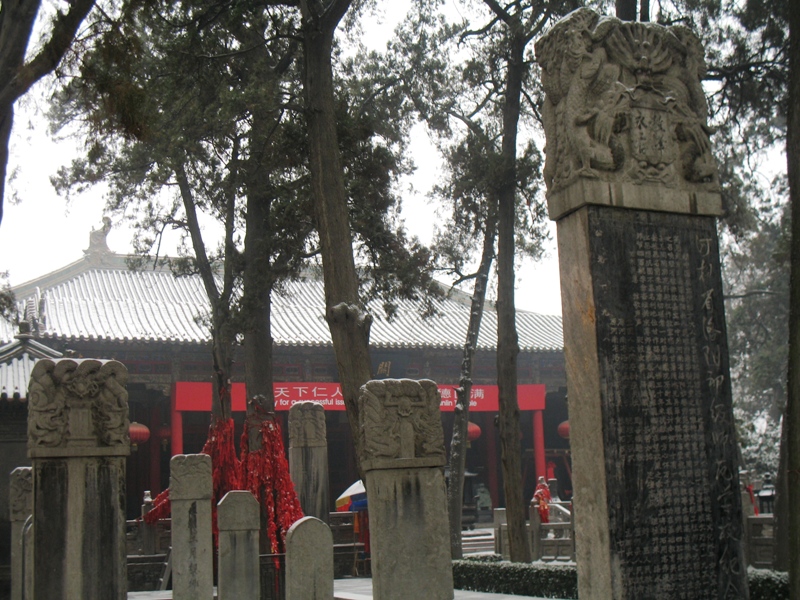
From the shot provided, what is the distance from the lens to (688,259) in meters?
5.38

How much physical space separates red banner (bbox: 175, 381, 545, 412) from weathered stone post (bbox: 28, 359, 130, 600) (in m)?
13.9

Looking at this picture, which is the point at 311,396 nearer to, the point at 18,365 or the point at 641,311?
the point at 18,365

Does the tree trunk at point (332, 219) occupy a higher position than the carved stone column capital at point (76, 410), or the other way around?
the tree trunk at point (332, 219)

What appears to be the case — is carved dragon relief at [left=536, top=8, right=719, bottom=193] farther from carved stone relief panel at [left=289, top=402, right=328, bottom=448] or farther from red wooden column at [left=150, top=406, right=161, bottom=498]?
red wooden column at [left=150, top=406, right=161, bottom=498]

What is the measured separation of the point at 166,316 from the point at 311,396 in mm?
4314

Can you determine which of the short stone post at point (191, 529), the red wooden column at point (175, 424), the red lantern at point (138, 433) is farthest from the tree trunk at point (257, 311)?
the red wooden column at point (175, 424)

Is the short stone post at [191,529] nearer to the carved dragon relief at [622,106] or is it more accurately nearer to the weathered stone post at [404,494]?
the weathered stone post at [404,494]

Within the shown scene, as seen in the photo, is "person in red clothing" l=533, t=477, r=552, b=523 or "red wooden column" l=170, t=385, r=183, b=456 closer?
"person in red clothing" l=533, t=477, r=552, b=523

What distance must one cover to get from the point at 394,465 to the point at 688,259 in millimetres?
2961

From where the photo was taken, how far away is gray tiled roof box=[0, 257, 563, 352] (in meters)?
22.8

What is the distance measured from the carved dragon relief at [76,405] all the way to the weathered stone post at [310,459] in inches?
273

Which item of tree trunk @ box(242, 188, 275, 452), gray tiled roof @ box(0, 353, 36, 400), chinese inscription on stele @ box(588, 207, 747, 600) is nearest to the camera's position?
chinese inscription on stele @ box(588, 207, 747, 600)

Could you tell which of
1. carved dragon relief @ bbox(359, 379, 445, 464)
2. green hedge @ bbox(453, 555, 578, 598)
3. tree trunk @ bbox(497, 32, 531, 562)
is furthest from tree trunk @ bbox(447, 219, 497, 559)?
carved dragon relief @ bbox(359, 379, 445, 464)

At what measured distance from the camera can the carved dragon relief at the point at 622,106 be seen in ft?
17.5
